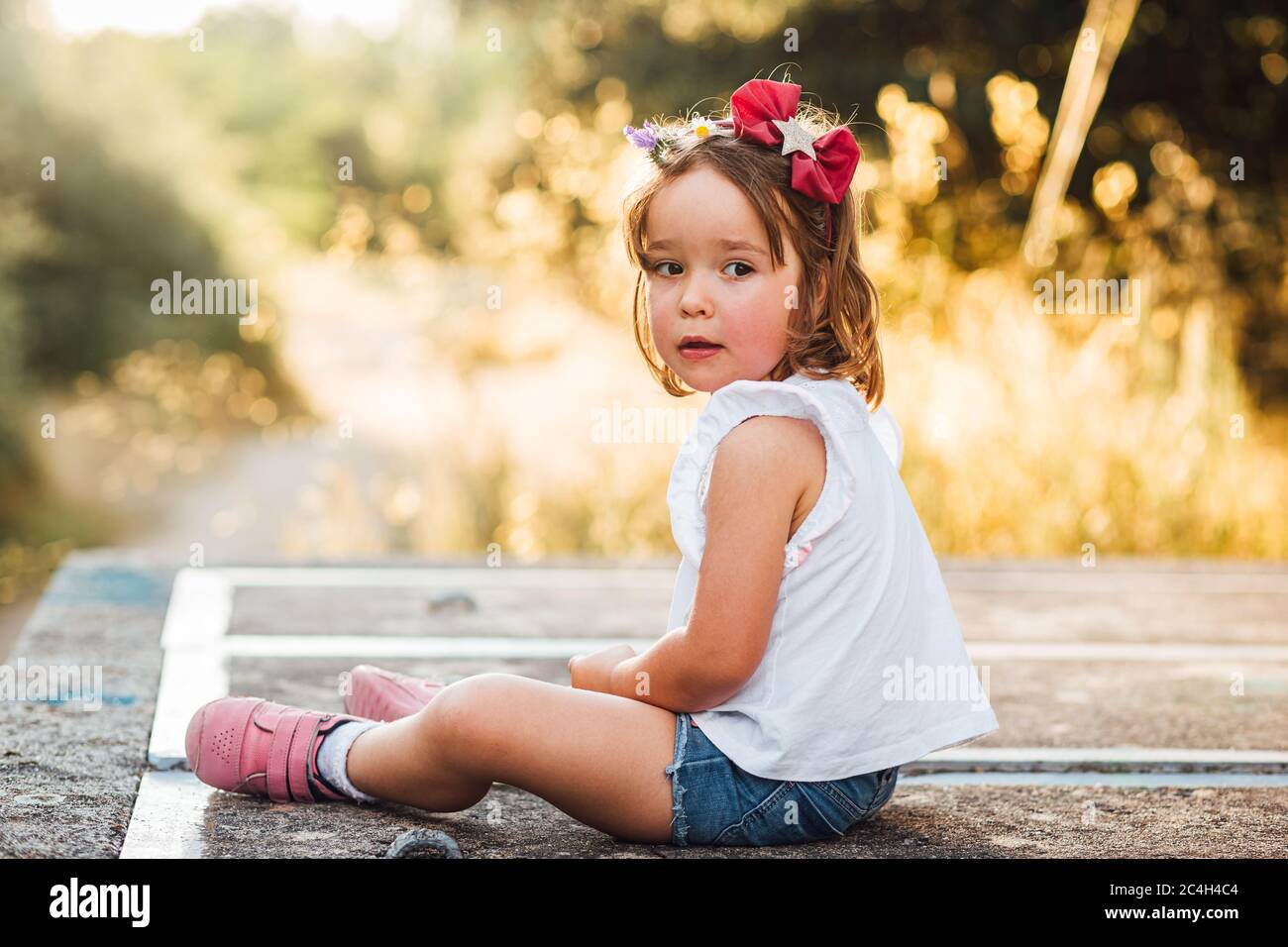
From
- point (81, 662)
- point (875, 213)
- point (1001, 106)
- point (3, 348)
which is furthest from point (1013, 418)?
point (3, 348)

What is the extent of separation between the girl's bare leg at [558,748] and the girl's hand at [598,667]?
17 cm

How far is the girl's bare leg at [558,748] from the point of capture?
193 centimetres

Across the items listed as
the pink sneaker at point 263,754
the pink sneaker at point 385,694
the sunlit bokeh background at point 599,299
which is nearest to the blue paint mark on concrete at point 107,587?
the sunlit bokeh background at point 599,299

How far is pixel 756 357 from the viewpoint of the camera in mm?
2041

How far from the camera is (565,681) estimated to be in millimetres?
3041

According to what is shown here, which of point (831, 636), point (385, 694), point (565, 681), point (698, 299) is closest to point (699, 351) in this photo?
point (698, 299)

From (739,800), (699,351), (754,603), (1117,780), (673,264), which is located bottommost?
→ (1117,780)

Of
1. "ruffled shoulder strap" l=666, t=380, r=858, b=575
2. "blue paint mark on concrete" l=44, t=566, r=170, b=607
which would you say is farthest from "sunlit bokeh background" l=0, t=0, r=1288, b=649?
"ruffled shoulder strap" l=666, t=380, r=858, b=575

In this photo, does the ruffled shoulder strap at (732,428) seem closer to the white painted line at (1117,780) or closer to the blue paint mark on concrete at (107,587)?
the white painted line at (1117,780)

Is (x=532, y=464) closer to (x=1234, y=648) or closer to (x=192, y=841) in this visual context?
(x=1234, y=648)

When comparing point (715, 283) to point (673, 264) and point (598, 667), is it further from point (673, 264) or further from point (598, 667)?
point (598, 667)

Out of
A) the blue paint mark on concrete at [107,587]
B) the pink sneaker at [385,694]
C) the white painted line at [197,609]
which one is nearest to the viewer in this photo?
the pink sneaker at [385,694]

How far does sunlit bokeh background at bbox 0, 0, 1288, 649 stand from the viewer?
572 centimetres

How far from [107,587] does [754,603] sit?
101 inches
